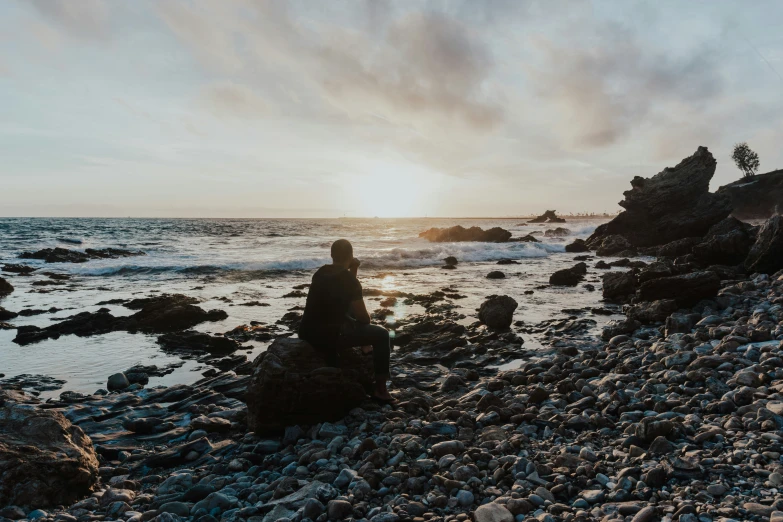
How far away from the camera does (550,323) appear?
1308 centimetres

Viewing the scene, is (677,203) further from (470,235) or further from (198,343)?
(198,343)

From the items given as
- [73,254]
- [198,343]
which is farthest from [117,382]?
[73,254]

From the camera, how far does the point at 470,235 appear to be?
2243 inches

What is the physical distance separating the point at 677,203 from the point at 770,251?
23.9m

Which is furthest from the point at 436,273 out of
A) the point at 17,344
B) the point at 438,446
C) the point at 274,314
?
the point at 438,446

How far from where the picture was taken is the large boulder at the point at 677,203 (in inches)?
1357

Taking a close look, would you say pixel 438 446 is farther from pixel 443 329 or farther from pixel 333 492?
pixel 443 329

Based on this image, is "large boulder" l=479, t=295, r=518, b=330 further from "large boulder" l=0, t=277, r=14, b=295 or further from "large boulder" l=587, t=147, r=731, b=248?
"large boulder" l=587, t=147, r=731, b=248

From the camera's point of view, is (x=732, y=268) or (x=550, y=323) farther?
(x=732, y=268)

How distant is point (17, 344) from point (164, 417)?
25.4ft

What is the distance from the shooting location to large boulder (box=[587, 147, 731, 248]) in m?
34.5

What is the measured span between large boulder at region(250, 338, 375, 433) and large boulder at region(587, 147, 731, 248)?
37.2m

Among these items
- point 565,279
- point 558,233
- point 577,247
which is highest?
point 558,233

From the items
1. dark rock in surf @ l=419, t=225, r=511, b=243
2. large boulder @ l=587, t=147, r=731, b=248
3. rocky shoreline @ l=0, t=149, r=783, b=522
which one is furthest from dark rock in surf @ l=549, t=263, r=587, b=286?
dark rock in surf @ l=419, t=225, r=511, b=243
